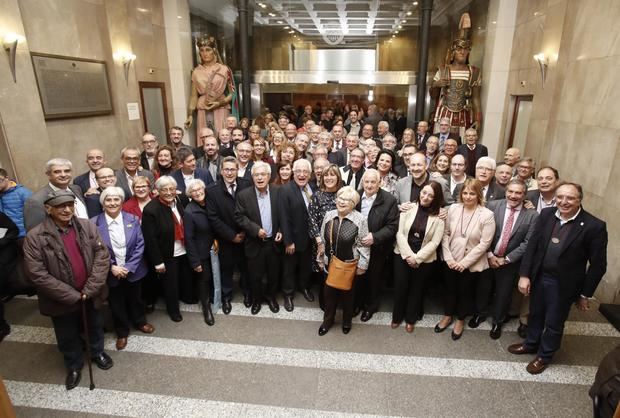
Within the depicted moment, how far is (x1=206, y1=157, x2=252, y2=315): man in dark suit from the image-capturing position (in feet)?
12.5

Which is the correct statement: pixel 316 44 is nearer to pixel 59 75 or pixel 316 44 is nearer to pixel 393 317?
pixel 59 75

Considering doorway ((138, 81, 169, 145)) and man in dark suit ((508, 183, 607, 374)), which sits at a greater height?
doorway ((138, 81, 169, 145))

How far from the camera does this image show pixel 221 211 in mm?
3850

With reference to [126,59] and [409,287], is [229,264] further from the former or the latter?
[126,59]

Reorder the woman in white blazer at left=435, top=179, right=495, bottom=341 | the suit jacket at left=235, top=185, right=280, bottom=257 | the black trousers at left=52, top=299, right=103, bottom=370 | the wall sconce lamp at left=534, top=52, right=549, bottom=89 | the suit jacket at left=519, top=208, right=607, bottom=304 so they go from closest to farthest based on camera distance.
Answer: the suit jacket at left=519, top=208, right=607, bottom=304
the black trousers at left=52, top=299, right=103, bottom=370
the woman in white blazer at left=435, top=179, right=495, bottom=341
the suit jacket at left=235, top=185, right=280, bottom=257
the wall sconce lamp at left=534, top=52, right=549, bottom=89

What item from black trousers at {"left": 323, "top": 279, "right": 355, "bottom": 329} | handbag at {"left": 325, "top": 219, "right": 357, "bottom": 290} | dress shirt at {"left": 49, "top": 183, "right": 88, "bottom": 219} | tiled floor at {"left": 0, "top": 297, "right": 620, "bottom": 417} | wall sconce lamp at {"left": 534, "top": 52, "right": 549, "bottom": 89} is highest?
wall sconce lamp at {"left": 534, "top": 52, "right": 549, "bottom": 89}

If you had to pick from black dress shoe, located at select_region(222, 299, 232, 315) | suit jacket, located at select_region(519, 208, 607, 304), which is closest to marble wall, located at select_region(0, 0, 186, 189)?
black dress shoe, located at select_region(222, 299, 232, 315)

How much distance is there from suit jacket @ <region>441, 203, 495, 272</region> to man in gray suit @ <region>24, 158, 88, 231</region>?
3545 millimetres

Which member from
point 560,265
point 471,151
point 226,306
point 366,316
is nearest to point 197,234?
point 226,306

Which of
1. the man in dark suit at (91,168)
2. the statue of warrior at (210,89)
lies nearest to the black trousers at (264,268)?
the man in dark suit at (91,168)

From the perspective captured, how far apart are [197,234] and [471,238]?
8.98ft

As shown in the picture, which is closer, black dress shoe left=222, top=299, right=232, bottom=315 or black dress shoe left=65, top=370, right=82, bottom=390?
black dress shoe left=65, top=370, right=82, bottom=390

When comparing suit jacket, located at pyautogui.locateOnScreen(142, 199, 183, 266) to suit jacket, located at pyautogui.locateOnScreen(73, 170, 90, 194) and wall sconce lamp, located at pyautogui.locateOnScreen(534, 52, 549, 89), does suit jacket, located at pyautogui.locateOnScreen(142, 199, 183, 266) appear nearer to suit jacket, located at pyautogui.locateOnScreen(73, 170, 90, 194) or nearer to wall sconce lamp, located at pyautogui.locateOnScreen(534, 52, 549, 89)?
suit jacket, located at pyautogui.locateOnScreen(73, 170, 90, 194)

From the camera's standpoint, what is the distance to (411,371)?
329cm
